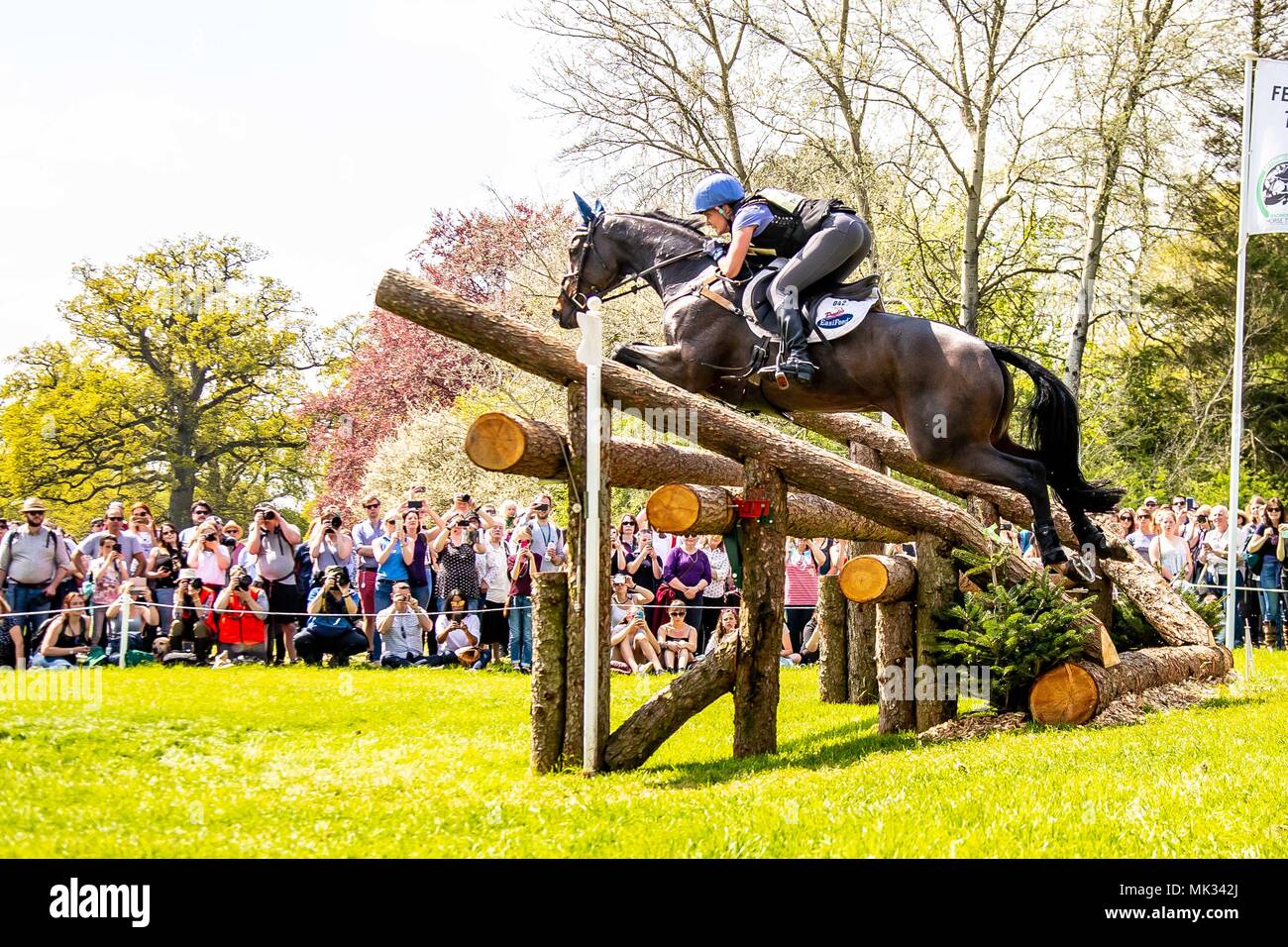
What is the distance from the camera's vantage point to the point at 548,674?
6711 mm

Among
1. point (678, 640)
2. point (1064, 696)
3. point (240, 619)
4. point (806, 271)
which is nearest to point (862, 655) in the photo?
point (1064, 696)

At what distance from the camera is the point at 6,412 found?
27984 millimetres

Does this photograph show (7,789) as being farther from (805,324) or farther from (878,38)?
(878,38)

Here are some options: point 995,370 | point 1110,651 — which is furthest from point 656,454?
point 1110,651

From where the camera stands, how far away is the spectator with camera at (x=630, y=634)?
1195 centimetres

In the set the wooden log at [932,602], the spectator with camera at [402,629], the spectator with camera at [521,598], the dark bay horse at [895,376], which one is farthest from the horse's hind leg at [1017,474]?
the spectator with camera at [402,629]

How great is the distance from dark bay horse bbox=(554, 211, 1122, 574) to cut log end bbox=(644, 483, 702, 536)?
116 centimetres

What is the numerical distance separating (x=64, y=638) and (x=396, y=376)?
62.7 ft

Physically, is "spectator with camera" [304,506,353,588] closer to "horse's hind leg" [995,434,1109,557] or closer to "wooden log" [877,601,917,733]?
"wooden log" [877,601,917,733]

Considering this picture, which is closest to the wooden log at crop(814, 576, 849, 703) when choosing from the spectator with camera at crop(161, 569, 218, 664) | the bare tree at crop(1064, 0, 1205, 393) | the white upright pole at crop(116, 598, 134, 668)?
the spectator with camera at crop(161, 569, 218, 664)

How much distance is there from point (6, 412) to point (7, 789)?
26.0m

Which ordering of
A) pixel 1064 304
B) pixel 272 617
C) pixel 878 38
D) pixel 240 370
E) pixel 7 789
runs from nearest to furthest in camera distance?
pixel 7 789
pixel 272 617
pixel 878 38
pixel 1064 304
pixel 240 370

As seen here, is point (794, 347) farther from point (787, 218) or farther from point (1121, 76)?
point (1121, 76)
